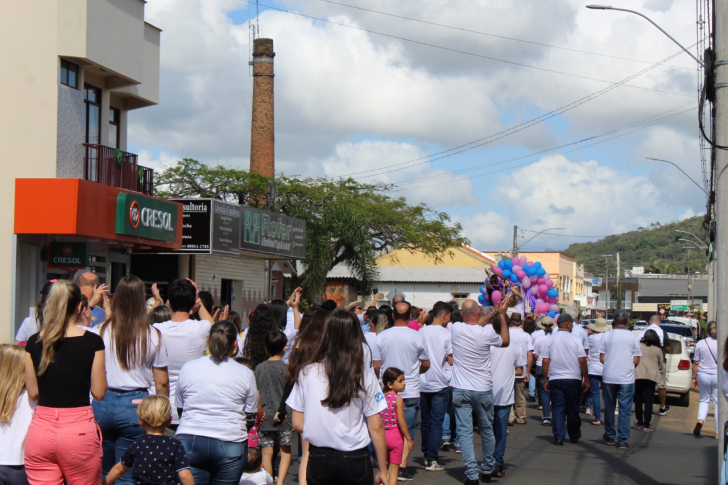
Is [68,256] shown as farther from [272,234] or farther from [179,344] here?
[179,344]

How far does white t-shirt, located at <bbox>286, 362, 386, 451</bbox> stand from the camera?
5.02 metres

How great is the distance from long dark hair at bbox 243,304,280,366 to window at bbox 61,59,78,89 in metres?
13.2

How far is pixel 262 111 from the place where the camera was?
143ft

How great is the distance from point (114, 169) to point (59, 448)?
16.4 metres

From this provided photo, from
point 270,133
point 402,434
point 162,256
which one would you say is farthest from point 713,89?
point 270,133

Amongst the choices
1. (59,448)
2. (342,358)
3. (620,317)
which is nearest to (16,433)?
(59,448)

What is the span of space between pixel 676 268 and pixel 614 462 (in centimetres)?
13789

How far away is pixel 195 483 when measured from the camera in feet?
18.7

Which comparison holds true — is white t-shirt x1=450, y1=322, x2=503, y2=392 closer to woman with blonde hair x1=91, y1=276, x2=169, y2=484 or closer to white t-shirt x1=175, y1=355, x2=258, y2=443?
white t-shirt x1=175, y1=355, x2=258, y2=443

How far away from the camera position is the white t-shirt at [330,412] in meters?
5.02

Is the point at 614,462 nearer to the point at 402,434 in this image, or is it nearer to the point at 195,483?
the point at 402,434

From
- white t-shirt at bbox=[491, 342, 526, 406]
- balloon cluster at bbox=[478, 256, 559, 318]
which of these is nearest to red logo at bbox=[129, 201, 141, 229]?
balloon cluster at bbox=[478, 256, 559, 318]

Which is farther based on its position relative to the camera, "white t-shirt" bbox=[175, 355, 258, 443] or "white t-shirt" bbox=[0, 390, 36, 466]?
"white t-shirt" bbox=[175, 355, 258, 443]

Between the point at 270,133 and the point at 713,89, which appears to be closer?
the point at 713,89
